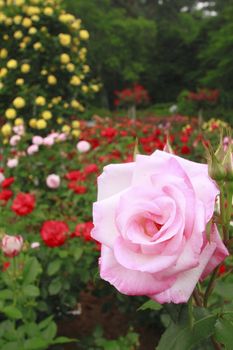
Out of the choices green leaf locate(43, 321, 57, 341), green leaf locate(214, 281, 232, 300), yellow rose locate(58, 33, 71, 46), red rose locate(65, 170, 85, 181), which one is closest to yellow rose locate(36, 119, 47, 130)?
yellow rose locate(58, 33, 71, 46)

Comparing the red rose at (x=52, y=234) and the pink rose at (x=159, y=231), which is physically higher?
the pink rose at (x=159, y=231)

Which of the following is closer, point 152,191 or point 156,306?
point 152,191

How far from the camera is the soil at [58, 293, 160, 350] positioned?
7.60ft

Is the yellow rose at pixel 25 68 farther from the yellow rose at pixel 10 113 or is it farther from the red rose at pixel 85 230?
the red rose at pixel 85 230

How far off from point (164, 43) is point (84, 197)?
2237 centimetres

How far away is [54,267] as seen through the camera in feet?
5.83

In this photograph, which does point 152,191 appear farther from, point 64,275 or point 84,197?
point 84,197

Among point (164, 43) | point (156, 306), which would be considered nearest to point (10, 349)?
point (156, 306)

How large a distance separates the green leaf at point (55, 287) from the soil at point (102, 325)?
40cm

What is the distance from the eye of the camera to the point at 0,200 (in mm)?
2158

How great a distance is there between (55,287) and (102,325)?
0.75m

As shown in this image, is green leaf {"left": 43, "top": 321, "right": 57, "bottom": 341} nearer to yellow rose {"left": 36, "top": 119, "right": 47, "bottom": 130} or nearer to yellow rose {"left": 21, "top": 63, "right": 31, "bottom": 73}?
yellow rose {"left": 36, "top": 119, "right": 47, "bottom": 130}

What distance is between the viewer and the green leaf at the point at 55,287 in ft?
5.97

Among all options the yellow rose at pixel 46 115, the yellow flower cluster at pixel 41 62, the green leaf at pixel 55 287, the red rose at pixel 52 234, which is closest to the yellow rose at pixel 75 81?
the yellow flower cluster at pixel 41 62
